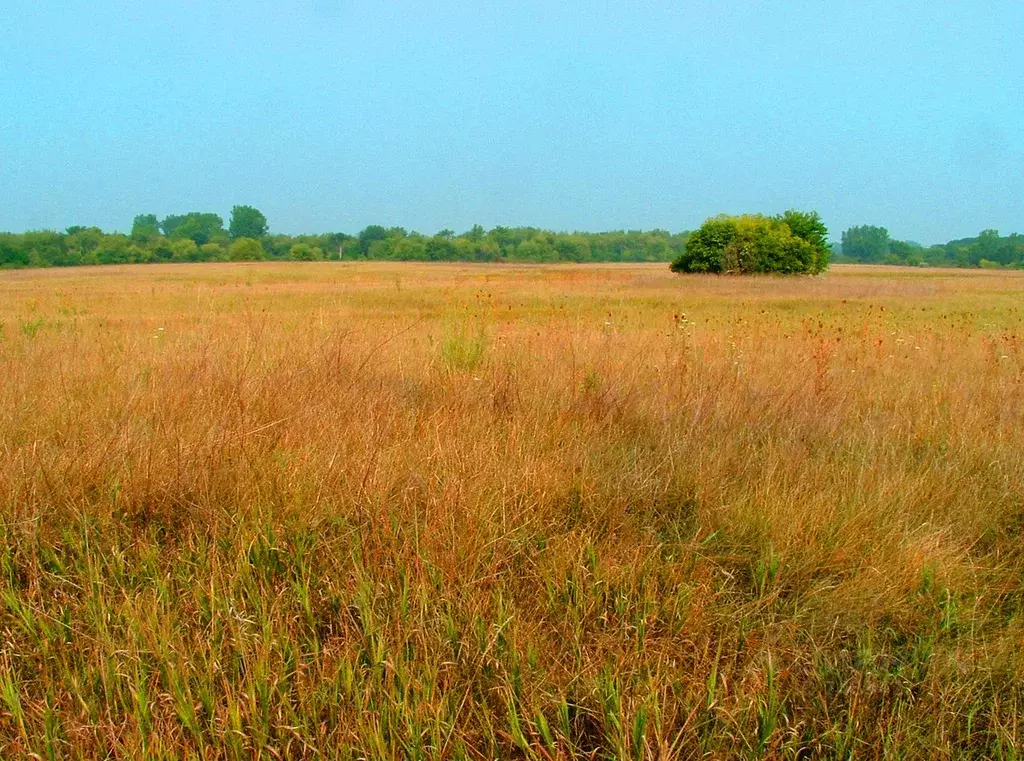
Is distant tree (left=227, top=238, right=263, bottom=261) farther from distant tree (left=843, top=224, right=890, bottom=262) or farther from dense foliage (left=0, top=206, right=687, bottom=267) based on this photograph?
distant tree (left=843, top=224, right=890, bottom=262)

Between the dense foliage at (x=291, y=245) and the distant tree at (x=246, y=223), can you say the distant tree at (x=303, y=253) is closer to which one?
the dense foliage at (x=291, y=245)

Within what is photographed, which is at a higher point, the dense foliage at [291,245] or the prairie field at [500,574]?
the dense foliage at [291,245]

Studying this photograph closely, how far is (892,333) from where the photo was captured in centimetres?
1005

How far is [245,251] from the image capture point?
88.3 m

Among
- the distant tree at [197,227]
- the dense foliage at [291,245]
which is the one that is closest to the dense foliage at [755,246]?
the dense foliage at [291,245]

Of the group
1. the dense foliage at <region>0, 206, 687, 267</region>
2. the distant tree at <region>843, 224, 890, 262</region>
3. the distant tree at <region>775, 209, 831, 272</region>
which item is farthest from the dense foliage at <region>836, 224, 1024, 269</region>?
the distant tree at <region>775, 209, 831, 272</region>

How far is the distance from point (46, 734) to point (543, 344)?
5156 mm

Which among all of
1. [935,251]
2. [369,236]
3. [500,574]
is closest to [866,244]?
[935,251]

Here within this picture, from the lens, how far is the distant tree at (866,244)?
139 meters

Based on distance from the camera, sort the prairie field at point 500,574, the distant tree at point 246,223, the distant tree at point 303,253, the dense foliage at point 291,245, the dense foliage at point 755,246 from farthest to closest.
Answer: the distant tree at point 246,223 < the distant tree at point 303,253 < the dense foliage at point 291,245 < the dense foliage at point 755,246 < the prairie field at point 500,574

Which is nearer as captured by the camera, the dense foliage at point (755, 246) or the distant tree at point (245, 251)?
the dense foliage at point (755, 246)

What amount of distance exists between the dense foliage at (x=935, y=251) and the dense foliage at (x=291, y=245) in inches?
1439

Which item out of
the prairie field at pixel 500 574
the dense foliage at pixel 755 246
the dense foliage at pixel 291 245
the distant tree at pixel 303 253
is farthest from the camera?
the distant tree at pixel 303 253

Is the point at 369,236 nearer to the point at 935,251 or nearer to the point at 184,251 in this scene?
the point at 184,251
